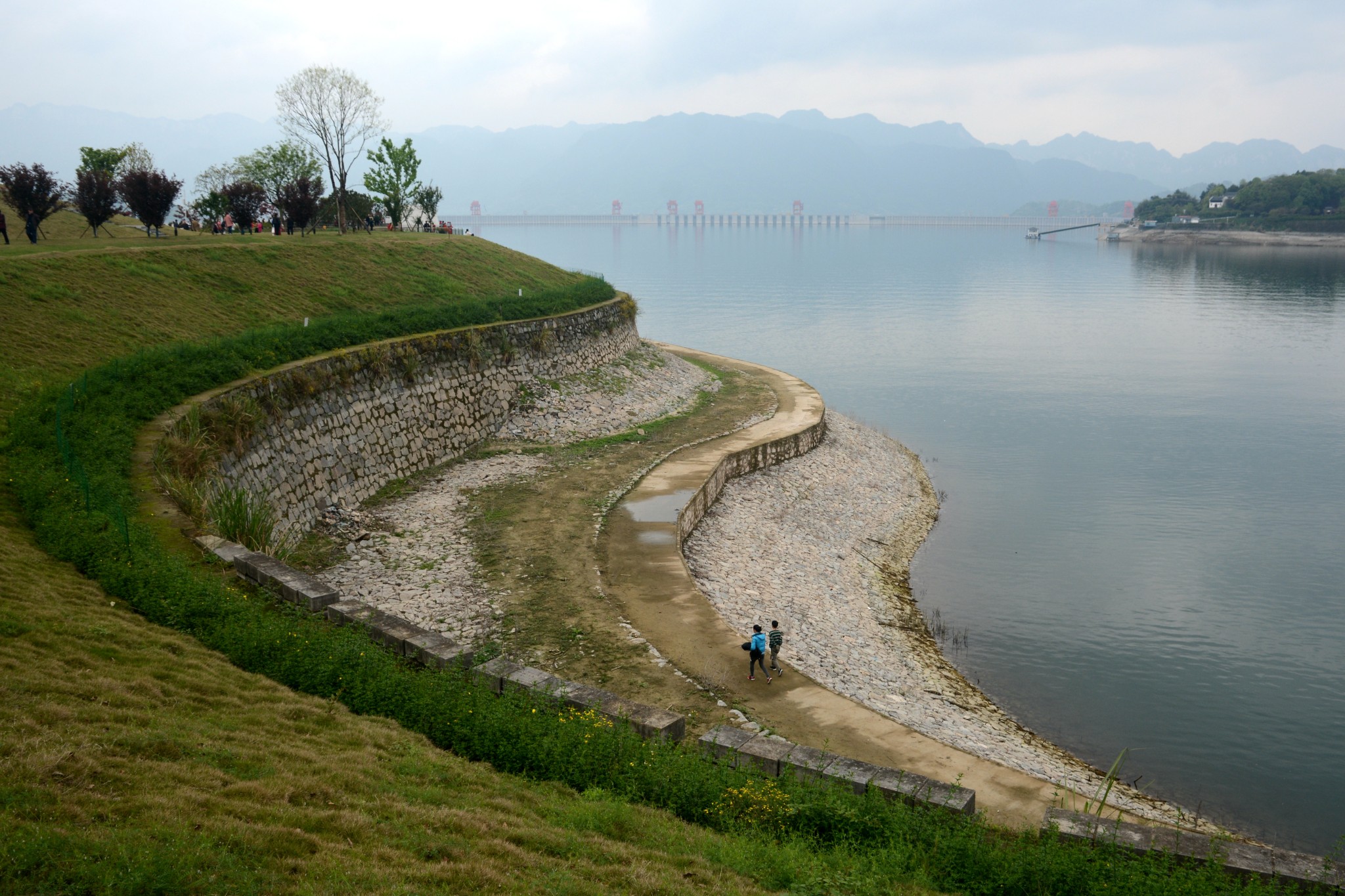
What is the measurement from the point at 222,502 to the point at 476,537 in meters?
7.15

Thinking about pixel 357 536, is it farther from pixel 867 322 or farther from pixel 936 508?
pixel 867 322

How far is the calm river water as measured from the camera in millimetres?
21359

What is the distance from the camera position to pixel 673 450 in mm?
34719

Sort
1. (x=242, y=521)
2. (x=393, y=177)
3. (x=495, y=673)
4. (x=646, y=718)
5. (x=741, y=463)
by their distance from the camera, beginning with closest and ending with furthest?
(x=646, y=718), (x=495, y=673), (x=242, y=521), (x=741, y=463), (x=393, y=177)

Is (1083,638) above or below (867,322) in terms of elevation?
below

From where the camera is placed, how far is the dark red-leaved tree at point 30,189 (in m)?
35.3

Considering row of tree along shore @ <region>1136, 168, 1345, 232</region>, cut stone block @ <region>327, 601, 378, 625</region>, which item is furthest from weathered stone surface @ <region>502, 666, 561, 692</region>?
row of tree along shore @ <region>1136, 168, 1345, 232</region>

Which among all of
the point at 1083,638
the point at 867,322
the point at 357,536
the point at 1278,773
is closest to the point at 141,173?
the point at 357,536

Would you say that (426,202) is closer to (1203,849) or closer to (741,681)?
(741,681)

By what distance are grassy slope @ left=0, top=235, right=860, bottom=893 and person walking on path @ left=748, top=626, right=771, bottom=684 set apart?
261 inches

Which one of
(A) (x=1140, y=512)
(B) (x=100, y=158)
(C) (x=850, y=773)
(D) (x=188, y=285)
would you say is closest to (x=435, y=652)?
(C) (x=850, y=773)

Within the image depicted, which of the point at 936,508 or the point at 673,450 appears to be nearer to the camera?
the point at 673,450

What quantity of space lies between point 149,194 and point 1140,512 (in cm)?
4530

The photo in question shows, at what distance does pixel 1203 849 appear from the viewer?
10148 millimetres
